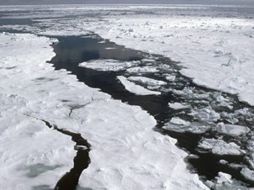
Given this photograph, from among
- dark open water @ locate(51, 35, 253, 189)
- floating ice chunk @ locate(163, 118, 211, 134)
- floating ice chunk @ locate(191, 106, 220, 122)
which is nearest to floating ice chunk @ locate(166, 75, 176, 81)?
dark open water @ locate(51, 35, 253, 189)

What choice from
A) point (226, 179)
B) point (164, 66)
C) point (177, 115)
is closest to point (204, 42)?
point (164, 66)

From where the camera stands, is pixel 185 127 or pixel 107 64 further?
pixel 107 64

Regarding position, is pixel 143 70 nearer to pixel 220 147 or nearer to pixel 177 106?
pixel 177 106

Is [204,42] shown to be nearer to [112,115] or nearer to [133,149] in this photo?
[112,115]

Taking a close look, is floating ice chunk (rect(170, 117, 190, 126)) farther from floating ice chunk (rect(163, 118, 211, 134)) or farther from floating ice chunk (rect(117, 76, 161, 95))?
floating ice chunk (rect(117, 76, 161, 95))

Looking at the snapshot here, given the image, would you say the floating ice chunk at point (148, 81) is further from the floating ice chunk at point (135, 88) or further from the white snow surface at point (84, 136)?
the white snow surface at point (84, 136)

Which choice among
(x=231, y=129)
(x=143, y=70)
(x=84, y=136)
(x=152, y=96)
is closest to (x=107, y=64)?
(x=143, y=70)
